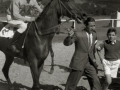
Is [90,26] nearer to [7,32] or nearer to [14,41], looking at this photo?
[14,41]

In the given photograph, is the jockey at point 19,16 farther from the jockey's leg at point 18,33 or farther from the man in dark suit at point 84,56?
the man in dark suit at point 84,56

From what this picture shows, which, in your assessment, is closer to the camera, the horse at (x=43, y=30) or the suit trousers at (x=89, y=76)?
the suit trousers at (x=89, y=76)

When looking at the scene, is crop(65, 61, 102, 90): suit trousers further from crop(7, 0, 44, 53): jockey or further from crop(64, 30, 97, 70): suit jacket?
crop(7, 0, 44, 53): jockey

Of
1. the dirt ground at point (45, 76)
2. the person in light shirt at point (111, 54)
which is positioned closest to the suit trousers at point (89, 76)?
the person in light shirt at point (111, 54)

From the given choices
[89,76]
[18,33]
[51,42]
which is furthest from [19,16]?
[89,76]

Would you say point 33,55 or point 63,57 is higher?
point 33,55

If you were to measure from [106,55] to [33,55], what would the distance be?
1.39 meters

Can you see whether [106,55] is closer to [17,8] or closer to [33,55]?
[33,55]

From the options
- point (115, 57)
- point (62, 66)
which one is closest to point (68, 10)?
point (115, 57)

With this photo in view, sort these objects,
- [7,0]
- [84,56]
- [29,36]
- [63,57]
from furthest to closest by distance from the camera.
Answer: [7,0], [63,57], [29,36], [84,56]

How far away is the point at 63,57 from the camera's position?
28.5 ft

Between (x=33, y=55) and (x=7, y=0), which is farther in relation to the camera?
(x=7, y=0)

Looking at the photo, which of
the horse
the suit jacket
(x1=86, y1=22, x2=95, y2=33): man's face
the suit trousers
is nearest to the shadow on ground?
the horse

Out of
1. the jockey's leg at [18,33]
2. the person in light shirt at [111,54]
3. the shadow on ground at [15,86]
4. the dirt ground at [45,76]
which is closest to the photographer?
the person in light shirt at [111,54]
